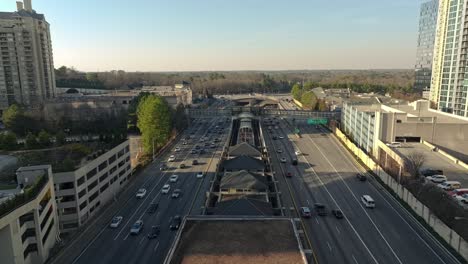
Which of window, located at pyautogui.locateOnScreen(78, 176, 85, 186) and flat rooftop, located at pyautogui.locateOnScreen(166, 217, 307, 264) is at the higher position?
flat rooftop, located at pyautogui.locateOnScreen(166, 217, 307, 264)

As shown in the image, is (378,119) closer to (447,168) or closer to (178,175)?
(447,168)

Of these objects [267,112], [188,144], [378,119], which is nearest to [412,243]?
[378,119]

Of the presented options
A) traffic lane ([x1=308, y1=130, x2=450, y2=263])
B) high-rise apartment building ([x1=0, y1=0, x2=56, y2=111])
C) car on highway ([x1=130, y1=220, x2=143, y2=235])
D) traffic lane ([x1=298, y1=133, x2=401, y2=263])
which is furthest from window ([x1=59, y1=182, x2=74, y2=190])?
high-rise apartment building ([x1=0, y1=0, x2=56, y2=111])

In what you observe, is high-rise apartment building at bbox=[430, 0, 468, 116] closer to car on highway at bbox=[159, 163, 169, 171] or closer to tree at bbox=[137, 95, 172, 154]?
tree at bbox=[137, 95, 172, 154]

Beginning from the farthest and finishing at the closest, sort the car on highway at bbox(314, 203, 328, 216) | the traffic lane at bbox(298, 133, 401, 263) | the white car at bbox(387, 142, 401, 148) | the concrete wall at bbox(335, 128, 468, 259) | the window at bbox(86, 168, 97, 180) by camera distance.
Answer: the white car at bbox(387, 142, 401, 148) < the car on highway at bbox(314, 203, 328, 216) < the window at bbox(86, 168, 97, 180) < the traffic lane at bbox(298, 133, 401, 263) < the concrete wall at bbox(335, 128, 468, 259)

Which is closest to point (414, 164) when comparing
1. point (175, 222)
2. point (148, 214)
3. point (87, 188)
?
point (175, 222)

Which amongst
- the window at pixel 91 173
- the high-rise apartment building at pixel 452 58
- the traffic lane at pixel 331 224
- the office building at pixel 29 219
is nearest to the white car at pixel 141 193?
the window at pixel 91 173

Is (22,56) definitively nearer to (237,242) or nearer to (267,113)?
(267,113)
